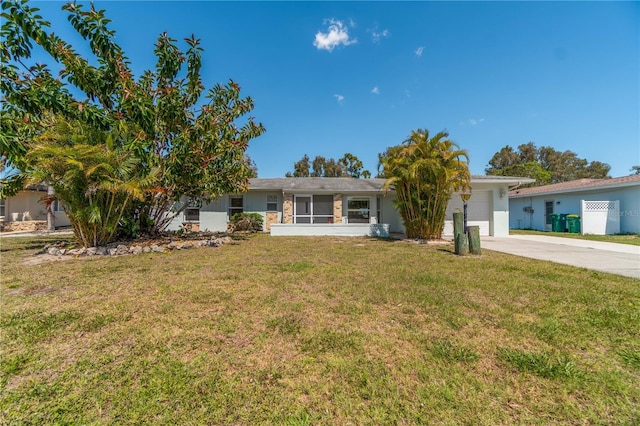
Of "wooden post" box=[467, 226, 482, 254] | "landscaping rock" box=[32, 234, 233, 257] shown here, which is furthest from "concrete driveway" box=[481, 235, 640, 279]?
"landscaping rock" box=[32, 234, 233, 257]

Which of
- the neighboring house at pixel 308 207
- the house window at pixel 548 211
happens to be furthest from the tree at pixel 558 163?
the neighboring house at pixel 308 207

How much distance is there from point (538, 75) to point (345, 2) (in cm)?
919

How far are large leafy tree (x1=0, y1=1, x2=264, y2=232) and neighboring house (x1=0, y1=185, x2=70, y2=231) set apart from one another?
40.8ft

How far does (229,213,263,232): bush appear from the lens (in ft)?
50.9

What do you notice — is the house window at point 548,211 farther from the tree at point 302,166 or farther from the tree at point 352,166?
the tree at point 302,166

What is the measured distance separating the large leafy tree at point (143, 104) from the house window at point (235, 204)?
16.0ft

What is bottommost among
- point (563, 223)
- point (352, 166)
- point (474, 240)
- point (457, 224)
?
point (474, 240)

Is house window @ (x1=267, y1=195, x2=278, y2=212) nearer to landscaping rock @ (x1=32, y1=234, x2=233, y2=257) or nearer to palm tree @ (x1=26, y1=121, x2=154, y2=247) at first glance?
landscaping rock @ (x1=32, y1=234, x2=233, y2=257)

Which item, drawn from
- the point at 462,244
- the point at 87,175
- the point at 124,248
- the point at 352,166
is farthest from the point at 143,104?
the point at 352,166

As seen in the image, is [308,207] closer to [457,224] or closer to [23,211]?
[457,224]

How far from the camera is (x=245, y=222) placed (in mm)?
15523

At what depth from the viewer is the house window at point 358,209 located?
16.1 metres

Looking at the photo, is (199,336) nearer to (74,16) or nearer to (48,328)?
(48,328)

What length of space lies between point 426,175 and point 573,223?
1187cm
